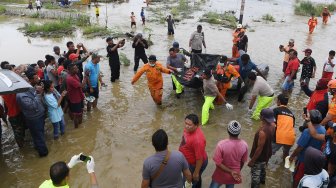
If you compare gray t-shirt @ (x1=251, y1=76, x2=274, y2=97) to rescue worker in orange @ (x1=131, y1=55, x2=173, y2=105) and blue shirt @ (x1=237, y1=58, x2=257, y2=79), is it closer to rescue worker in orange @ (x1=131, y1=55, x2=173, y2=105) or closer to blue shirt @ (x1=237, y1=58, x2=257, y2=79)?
blue shirt @ (x1=237, y1=58, x2=257, y2=79)

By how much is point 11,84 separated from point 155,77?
12.1 feet

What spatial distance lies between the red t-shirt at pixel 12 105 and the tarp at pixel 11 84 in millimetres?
861

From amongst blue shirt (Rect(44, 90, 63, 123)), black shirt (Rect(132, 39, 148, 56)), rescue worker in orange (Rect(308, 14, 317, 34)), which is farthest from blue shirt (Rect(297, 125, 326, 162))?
rescue worker in orange (Rect(308, 14, 317, 34))

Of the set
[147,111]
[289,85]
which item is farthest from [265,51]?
[147,111]

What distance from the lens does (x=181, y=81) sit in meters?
8.50

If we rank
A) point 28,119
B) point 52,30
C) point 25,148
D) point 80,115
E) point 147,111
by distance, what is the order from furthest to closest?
point 52,30, point 147,111, point 80,115, point 25,148, point 28,119

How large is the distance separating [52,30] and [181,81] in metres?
12.5

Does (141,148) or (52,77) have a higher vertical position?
(52,77)

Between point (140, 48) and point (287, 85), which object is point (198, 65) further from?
point (287, 85)

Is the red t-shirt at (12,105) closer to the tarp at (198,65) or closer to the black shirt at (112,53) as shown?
the black shirt at (112,53)

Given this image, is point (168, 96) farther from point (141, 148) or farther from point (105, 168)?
point (105, 168)

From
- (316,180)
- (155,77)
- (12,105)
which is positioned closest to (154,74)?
(155,77)

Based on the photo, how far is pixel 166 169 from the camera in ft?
11.3

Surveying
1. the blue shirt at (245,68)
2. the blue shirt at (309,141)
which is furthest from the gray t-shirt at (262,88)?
the blue shirt at (309,141)
